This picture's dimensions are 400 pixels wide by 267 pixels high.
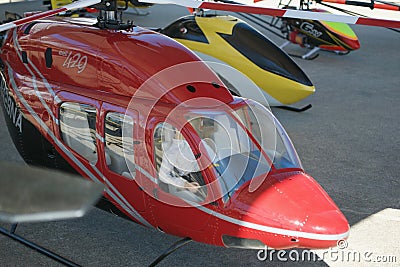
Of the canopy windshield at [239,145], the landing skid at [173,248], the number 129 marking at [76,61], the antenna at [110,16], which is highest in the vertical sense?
the antenna at [110,16]

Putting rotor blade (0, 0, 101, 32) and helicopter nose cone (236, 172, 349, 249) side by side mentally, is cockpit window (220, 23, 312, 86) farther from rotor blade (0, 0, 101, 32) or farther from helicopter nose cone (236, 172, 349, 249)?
helicopter nose cone (236, 172, 349, 249)

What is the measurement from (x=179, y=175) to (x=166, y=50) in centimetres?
96

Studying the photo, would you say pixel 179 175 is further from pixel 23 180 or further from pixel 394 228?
pixel 394 228

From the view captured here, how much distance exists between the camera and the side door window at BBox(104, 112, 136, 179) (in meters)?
3.89

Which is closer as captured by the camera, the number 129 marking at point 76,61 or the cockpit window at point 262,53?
the number 129 marking at point 76,61

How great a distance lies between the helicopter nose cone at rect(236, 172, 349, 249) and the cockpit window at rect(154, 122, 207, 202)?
29 cm

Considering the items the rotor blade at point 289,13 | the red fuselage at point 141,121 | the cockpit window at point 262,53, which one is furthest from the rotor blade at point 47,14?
the cockpit window at point 262,53

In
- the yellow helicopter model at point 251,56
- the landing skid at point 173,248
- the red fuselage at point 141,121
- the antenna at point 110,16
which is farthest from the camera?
the yellow helicopter model at point 251,56

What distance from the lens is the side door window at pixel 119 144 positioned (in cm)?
389

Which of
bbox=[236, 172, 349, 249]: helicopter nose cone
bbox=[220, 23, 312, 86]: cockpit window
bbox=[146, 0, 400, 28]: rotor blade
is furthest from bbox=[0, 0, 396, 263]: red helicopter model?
bbox=[220, 23, 312, 86]: cockpit window

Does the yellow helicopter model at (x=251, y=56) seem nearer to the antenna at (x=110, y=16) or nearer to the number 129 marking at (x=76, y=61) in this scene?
the antenna at (x=110, y=16)

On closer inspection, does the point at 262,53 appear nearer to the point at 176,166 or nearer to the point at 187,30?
the point at 187,30

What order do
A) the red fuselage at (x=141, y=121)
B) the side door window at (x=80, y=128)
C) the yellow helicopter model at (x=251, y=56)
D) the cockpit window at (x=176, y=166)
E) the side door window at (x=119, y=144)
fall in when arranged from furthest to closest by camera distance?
the yellow helicopter model at (x=251, y=56)
the side door window at (x=80, y=128)
the side door window at (x=119, y=144)
the cockpit window at (x=176, y=166)
the red fuselage at (x=141, y=121)

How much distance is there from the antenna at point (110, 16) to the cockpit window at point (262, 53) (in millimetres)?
2895
